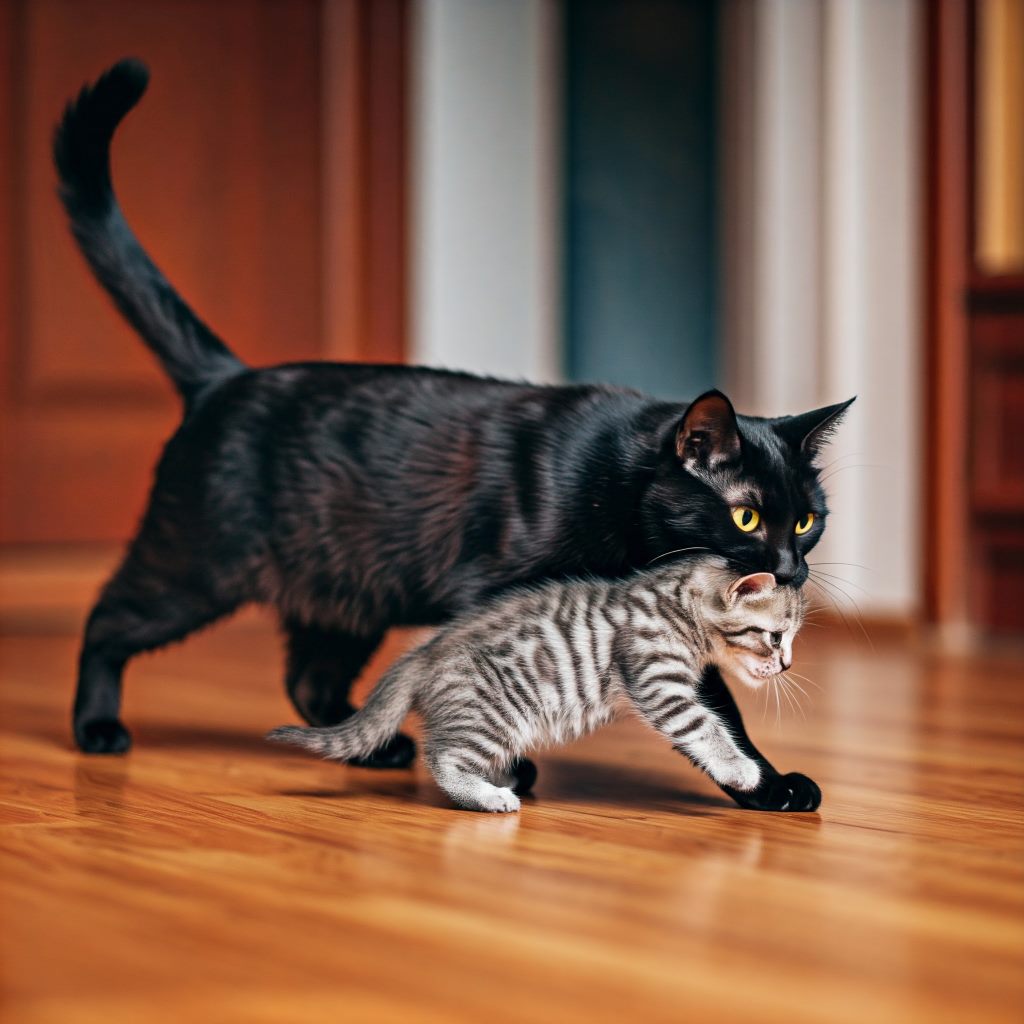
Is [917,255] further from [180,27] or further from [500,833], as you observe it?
[500,833]

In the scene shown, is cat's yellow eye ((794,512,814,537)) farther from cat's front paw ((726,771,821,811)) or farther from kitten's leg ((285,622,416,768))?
kitten's leg ((285,622,416,768))

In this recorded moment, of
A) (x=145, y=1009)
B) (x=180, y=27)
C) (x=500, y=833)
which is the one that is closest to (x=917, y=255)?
(x=180, y=27)

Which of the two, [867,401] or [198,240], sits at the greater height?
[198,240]

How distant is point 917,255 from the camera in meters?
3.08

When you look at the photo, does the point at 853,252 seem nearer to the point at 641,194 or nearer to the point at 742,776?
the point at 641,194

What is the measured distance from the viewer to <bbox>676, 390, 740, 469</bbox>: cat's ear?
4.44 feet

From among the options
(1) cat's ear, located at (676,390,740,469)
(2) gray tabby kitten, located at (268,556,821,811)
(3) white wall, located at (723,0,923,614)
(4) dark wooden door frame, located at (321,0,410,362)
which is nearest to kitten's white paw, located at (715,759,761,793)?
(2) gray tabby kitten, located at (268,556,821,811)

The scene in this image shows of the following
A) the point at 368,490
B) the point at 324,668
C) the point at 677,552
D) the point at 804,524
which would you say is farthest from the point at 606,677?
the point at 324,668

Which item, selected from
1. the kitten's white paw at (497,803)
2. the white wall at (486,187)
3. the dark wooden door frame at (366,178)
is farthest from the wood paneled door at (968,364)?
the kitten's white paw at (497,803)

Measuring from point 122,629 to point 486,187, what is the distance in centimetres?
205

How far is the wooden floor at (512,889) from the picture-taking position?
33.9 inches

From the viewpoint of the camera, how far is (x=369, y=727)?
1.40m

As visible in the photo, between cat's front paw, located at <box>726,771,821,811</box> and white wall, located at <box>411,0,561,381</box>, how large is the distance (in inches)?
85.1

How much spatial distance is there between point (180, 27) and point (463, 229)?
0.80m
